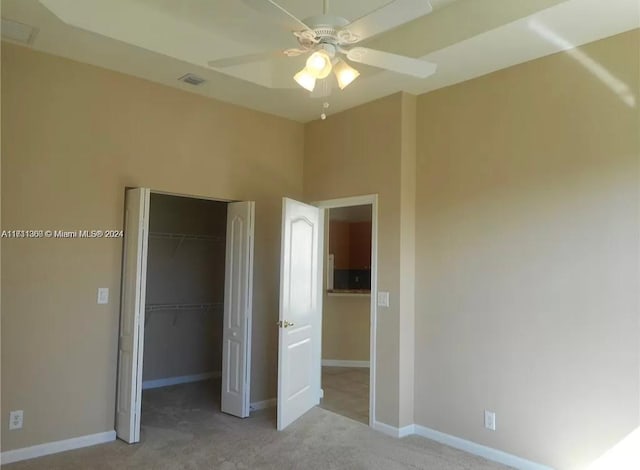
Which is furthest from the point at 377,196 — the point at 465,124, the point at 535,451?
the point at 535,451

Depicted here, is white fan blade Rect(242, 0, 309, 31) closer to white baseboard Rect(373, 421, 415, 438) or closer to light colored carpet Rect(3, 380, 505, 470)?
light colored carpet Rect(3, 380, 505, 470)

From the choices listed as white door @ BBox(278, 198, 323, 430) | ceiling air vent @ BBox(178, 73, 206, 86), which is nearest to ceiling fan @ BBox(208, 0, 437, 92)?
ceiling air vent @ BBox(178, 73, 206, 86)

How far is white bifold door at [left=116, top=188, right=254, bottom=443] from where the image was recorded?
353 centimetres

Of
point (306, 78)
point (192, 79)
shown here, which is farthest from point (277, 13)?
point (192, 79)

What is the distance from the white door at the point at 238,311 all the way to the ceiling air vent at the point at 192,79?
1136mm

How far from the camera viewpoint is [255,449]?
3490 mm

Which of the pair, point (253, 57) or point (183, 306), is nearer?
point (253, 57)

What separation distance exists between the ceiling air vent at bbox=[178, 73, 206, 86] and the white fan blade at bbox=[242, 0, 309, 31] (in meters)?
1.93

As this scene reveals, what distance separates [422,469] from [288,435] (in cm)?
116

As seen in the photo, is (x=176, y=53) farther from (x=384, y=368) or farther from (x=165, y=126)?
(x=384, y=368)

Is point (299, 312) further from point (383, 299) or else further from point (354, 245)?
point (354, 245)

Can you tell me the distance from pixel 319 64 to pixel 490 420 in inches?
111

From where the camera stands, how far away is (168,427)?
3.90m

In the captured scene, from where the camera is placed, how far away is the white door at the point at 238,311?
4.18 metres
